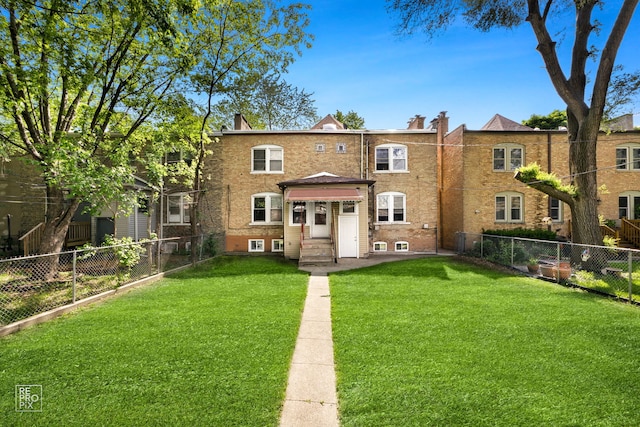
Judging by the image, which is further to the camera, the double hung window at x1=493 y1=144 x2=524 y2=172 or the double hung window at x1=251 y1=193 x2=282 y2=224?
the double hung window at x1=493 y1=144 x2=524 y2=172

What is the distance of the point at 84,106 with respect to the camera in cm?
1111

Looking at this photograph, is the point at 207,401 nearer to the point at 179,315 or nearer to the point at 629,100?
the point at 179,315

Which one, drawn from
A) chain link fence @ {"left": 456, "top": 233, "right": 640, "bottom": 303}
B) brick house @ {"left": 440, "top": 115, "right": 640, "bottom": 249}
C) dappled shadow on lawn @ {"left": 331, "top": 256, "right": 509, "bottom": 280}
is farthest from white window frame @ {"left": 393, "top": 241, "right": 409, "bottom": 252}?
chain link fence @ {"left": 456, "top": 233, "right": 640, "bottom": 303}

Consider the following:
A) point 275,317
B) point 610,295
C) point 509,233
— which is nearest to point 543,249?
point 610,295

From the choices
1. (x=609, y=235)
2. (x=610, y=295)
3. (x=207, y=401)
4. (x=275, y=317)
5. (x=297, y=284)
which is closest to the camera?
(x=207, y=401)

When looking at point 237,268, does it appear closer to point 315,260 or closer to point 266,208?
point 315,260

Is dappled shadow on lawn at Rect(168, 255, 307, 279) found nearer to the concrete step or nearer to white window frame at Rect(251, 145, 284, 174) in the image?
the concrete step

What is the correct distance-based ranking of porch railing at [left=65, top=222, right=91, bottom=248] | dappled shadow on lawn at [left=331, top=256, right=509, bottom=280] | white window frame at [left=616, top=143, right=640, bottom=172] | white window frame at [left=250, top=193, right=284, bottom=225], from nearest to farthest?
dappled shadow on lawn at [left=331, top=256, right=509, bottom=280]
porch railing at [left=65, top=222, right=91, bottom=248]
white window frame at [left=250, top=193, right=284, bottom=225]
white window frame at [left=616, top=143, right=640, bottom=172]

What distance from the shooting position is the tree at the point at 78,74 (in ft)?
26.9

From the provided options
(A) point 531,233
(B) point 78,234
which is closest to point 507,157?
(A) point 531,233

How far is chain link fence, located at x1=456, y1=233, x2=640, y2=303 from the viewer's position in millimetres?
8391

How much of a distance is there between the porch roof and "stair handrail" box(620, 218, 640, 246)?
48.6 feet

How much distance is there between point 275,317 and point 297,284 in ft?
11.0

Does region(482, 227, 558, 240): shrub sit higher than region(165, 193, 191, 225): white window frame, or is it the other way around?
region(165, 193, 191, 225): white window frame
